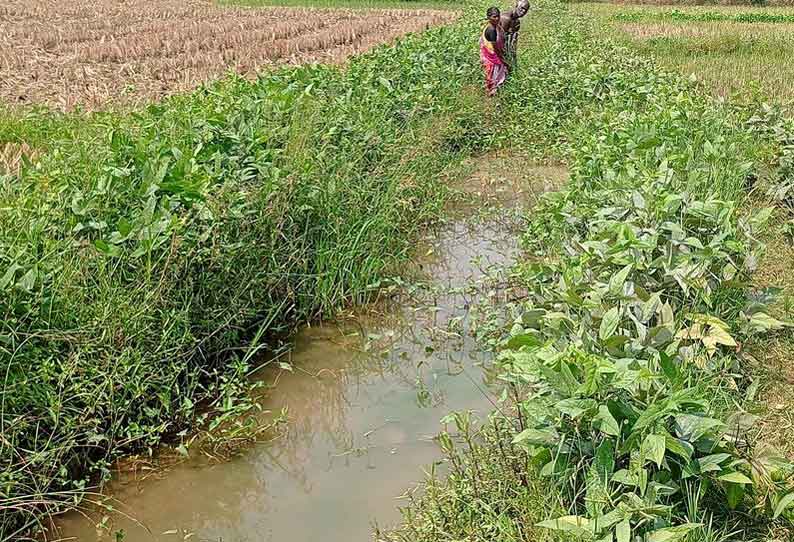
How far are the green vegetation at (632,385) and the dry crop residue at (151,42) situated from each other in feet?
17.2

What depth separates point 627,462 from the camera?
282cm

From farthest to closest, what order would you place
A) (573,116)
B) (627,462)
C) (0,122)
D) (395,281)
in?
(573,116) < (0,122) < (395,281) < (627,462)

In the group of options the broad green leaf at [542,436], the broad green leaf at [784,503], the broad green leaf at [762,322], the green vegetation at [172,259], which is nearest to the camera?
the broad green leaf at [784,503]

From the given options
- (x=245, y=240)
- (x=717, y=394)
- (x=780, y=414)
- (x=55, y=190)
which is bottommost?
(x=780, y=414)

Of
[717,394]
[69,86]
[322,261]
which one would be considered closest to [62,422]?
[322,261]

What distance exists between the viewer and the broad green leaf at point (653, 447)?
8.05ft

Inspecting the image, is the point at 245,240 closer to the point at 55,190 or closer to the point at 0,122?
the point at 55,190

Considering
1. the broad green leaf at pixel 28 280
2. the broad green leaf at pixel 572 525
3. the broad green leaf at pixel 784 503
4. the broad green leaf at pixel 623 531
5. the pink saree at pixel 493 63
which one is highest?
the pink saree at pixel 493 63

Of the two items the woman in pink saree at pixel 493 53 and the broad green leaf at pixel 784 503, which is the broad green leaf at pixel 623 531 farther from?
the woman in pink saree at pixel 493 53

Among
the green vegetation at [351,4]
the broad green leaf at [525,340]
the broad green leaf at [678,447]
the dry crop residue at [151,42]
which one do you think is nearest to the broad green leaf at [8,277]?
the broad green leaf at [525,340]

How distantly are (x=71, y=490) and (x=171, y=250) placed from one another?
4.19 feet

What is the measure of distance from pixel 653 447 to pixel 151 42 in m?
15.7

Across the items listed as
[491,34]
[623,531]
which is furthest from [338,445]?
[491,34]

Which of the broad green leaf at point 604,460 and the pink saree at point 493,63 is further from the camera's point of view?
the pink saree at point 493,63
